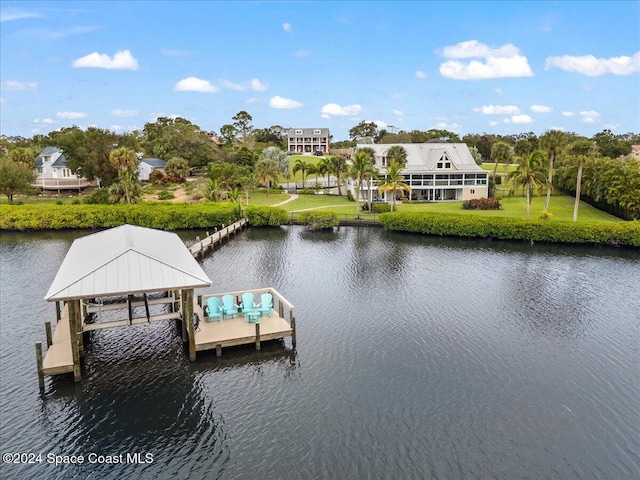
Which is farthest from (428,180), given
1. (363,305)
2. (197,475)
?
(197,475)

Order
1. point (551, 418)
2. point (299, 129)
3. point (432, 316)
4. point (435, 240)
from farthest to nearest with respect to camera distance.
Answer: point (299, 129) → point (435, 240) → point (432, 316) → point (551, 418)

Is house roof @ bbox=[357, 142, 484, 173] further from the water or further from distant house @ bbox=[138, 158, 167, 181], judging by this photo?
the water

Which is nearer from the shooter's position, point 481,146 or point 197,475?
point 197,475

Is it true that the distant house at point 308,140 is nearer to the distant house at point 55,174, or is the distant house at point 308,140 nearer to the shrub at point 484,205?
the distant house at point 55,174

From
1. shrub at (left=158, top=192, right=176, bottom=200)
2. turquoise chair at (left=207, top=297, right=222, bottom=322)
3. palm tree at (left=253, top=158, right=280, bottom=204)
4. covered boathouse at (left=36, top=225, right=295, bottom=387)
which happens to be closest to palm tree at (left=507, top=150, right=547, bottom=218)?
palm tree at (left=253, top=158, right=280, bottom=204)

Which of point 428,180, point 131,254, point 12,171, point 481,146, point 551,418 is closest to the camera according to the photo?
point 551,418

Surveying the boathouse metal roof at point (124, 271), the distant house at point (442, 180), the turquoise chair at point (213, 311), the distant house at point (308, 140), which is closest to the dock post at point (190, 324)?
the boathouse metal roof at point (124, 271)

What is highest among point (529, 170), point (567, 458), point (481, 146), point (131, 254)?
point (481, 146)

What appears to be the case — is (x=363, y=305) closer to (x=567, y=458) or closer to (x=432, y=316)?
(x=432, y=316)
